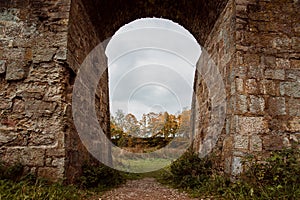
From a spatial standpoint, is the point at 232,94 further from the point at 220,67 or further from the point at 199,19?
the point at 199,19

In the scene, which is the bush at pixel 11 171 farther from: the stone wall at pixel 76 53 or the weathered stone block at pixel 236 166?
the weathered stone block at pixel 236 166

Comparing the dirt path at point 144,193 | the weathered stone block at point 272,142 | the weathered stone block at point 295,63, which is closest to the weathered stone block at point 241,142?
the weathered stone block at point 272,142

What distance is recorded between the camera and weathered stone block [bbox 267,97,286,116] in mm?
3527

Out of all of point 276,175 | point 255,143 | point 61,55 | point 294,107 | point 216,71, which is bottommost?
point 276,175

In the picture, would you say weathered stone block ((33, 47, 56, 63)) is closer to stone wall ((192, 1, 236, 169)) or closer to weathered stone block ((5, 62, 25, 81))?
weathered stone block ((5, 62, 25, 81))

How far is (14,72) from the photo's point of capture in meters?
3.41

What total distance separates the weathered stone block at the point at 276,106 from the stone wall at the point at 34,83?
3.16 m

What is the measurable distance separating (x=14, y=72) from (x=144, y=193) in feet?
9.41

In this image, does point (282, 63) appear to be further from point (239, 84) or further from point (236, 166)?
point (236, 166)

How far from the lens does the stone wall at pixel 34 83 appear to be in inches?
127

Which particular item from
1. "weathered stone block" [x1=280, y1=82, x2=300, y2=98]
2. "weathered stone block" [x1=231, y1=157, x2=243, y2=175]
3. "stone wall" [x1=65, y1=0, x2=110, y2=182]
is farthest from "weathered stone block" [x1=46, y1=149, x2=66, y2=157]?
"weathered stone block" [x1=280, y1=82, x2=300, y2=98]

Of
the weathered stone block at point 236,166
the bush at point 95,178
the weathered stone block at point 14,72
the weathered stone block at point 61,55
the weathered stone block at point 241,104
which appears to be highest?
the weathered stone block at point 61,55

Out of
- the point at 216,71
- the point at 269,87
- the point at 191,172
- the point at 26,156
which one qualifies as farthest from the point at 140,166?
the point at 269,87

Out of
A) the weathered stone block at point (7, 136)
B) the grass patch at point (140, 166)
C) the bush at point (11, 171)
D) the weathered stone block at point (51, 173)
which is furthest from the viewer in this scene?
the grass patch at point (140, 166)
